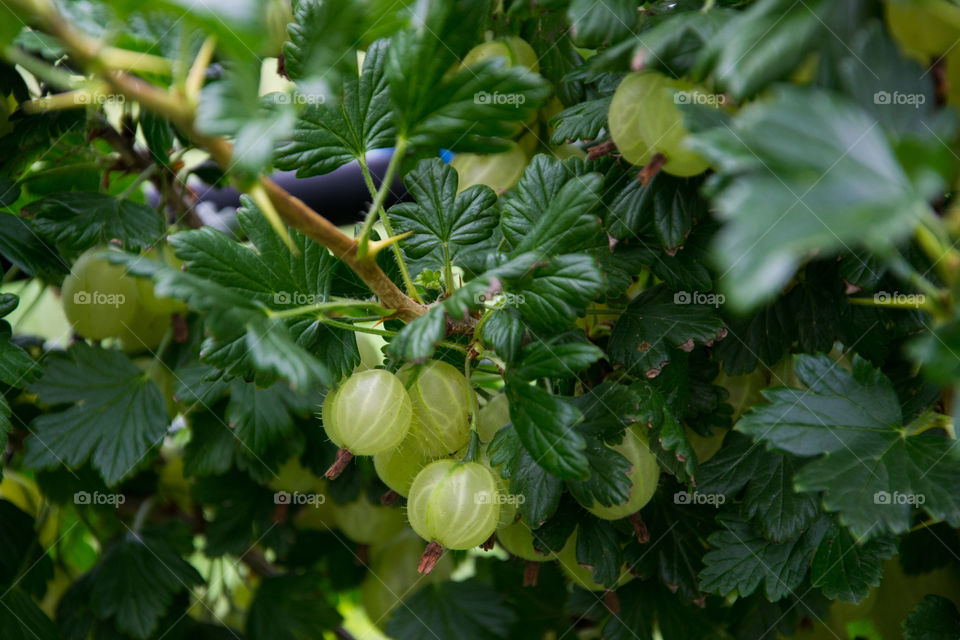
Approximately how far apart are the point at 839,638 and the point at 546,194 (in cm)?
59

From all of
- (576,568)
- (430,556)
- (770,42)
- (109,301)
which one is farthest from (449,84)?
(109,301)

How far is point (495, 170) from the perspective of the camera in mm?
771

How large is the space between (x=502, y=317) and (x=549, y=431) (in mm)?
84

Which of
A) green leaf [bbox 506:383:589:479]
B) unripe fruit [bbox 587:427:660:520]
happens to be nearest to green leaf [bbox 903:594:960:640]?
unripe fruit [bbox 587:427:660:520]

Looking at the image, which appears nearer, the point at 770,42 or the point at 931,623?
the point at 770,42

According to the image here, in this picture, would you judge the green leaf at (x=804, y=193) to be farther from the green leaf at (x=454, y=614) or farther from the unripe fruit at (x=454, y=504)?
the green leaf at (x=454, y=614)

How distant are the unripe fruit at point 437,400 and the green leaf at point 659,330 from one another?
0.14 m

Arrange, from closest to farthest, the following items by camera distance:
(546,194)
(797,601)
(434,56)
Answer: (434,56), (546,194), (797,601)

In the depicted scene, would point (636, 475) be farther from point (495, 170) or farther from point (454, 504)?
point (495, 170)

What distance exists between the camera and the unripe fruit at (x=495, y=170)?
77 centimetres

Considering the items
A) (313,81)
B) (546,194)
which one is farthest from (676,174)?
(313,81)

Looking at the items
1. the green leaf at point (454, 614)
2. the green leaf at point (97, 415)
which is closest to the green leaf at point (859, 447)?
the green leaf at point (454, 614)

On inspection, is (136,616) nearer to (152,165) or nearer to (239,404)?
(239,404)

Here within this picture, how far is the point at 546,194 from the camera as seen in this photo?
602 millimetres
